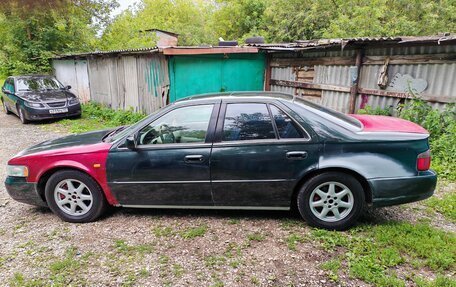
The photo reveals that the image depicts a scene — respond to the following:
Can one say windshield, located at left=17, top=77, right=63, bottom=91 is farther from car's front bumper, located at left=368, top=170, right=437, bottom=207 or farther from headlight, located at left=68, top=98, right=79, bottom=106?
car's front bumper, located at left=368, top=170, right=437, bottom=207

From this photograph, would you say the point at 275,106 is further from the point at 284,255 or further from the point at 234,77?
the point at 234,77

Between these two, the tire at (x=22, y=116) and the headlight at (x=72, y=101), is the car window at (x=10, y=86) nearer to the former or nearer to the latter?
the tire at (x=22, y=116)

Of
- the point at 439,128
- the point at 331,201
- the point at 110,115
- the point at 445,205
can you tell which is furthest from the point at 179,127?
the point at 110,115

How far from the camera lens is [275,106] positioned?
11.9 feet

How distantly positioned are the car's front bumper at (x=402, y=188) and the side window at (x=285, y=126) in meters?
0.95

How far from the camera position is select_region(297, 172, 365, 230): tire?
3.45 metres

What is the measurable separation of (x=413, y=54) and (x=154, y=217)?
608cm

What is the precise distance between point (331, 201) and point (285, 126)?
99cm

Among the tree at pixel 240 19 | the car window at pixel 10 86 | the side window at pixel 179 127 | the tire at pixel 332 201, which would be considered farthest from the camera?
the tree at pixel 240 19

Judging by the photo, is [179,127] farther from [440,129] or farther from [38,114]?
[38,114]

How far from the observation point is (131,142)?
3680 millimetres

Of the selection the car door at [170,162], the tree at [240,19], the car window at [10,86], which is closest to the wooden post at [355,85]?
the car door at [170,162]

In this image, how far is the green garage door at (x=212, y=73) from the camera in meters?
9.45

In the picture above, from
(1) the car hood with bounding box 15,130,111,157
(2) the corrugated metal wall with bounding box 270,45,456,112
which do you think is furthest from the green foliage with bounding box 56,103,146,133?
(1) the car hood with bounding box 15,130,111,157
